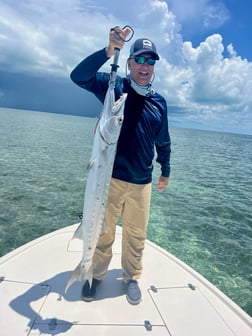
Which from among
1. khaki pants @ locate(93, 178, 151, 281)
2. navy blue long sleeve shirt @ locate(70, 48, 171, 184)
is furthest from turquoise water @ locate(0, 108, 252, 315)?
navy blue long sleeve shirt @ locate(70, 48, 171, 184)

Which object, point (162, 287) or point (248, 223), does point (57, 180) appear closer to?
point (248, 223)

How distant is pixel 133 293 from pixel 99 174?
2006mm

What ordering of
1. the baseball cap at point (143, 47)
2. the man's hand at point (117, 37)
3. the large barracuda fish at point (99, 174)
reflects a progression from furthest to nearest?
the baseball cap at point (143, 47)
the man's hand at point (117, 37)
the large barracuda fish at point (99, 174)

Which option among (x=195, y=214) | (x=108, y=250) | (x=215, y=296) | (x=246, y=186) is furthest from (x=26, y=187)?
(x=246, y=186)

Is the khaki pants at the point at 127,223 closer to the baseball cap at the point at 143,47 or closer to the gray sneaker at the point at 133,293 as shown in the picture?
the gray sneaker at the point at 133,293

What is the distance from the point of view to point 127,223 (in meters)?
4.20

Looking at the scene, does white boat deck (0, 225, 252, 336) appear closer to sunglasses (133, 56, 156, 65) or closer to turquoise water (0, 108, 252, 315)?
turquoise water (0, 108, 252, 315)

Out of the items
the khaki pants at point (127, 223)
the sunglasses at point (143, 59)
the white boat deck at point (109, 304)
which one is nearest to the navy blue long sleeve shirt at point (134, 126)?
the khaki pants at point (127, 223)

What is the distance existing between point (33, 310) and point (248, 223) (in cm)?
949

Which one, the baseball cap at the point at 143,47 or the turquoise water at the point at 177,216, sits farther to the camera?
the turquoise water at the point at 177,216

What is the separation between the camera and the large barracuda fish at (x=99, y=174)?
2969mm

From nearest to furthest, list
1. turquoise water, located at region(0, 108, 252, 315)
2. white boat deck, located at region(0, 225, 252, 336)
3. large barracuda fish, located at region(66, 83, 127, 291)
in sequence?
large barracuda fish, located at region(66, 83, 127, 291) < white boat deck, located at region(0, 225, 252, 336) < turquoise water, located at region(0, 108, 252, 315)

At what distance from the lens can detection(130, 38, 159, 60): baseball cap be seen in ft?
12.0

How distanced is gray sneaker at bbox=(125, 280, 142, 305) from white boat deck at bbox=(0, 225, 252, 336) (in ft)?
0.25
